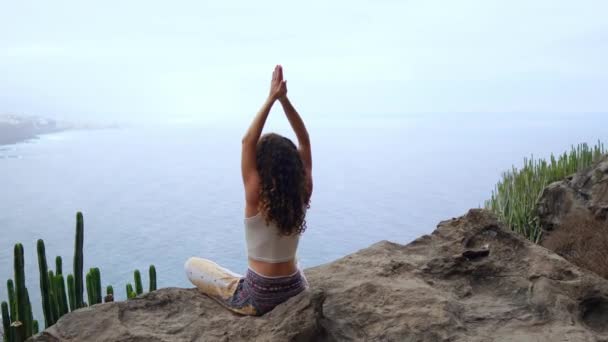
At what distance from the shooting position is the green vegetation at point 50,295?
11.7 feet

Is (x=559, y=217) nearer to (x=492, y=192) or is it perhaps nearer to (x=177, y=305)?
(x=492, y=192)

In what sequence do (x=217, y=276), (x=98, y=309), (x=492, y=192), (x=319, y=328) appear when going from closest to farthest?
1. (x=319, y=328)
2. (x=98, y=309)
3. (x=217, y=276)
4. (x=492, y=192)

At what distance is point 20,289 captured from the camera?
351 cm

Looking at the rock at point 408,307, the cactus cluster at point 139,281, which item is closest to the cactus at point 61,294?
the cactus cluster at point 139,281

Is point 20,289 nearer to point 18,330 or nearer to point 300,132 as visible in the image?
point 18,330

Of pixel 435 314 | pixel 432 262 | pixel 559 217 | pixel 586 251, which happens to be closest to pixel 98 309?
pixel 435 314

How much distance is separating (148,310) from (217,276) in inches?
14.9

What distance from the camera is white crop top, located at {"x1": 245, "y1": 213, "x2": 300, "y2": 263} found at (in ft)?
9.41

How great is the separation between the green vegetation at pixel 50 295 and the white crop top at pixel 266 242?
1.24 m

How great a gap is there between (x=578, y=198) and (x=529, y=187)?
3.77 ft

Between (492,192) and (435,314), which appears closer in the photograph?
(435,314)

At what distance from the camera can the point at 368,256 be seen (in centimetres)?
375

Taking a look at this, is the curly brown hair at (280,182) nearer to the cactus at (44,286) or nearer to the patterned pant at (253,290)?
the patterned pant at (253,290)

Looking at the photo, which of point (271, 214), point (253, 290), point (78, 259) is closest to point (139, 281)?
point (78, 259)
